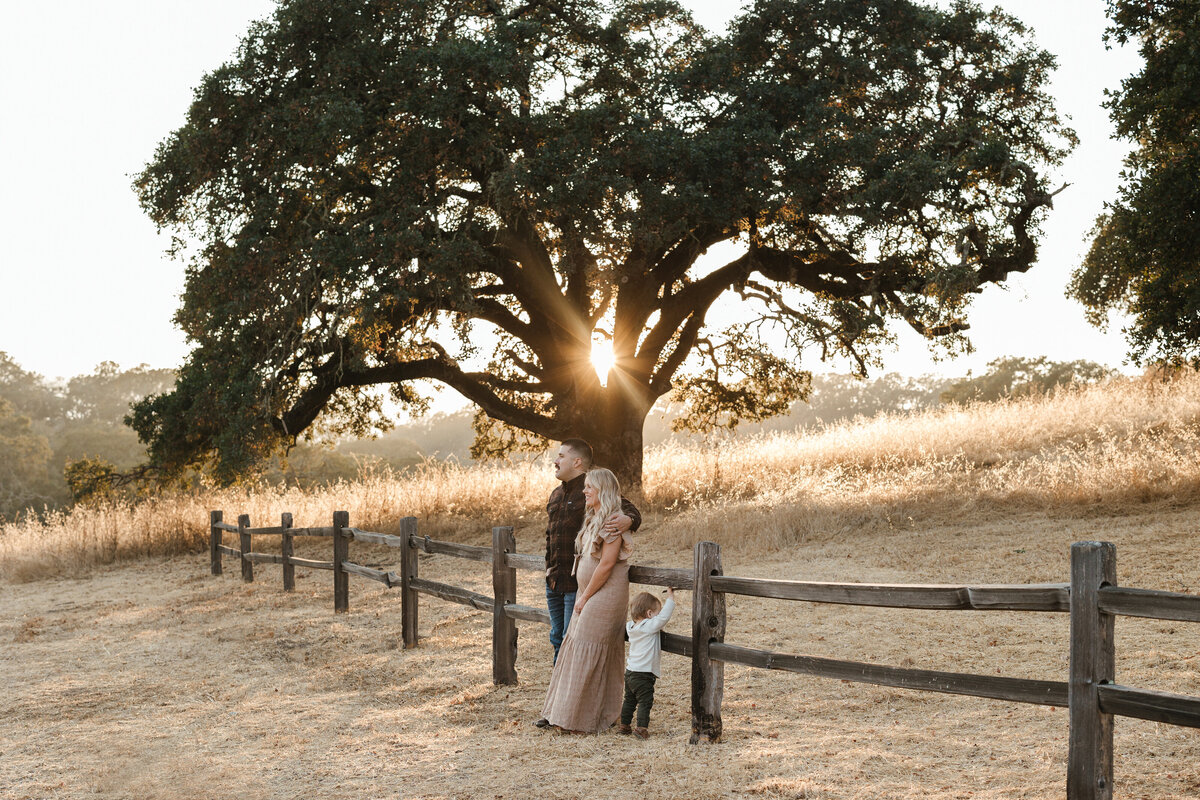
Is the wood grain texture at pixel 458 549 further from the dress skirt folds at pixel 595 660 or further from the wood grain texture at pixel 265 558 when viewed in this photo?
the wood grain texture at pixel 265 558

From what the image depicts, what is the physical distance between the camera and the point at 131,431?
52.8 metres

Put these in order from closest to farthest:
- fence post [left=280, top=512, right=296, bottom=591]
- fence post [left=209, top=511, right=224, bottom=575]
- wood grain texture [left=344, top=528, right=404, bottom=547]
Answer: wood grain texture [left=344, top=528, right=404, bottom=547]
fence post [left=280, top=512, right=296, bottom=591]
fence post [left=209, top=511, right=224, bottom=575]

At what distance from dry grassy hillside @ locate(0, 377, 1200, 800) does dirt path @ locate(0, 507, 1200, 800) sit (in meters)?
0.03

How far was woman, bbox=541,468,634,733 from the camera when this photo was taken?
639 centimetres

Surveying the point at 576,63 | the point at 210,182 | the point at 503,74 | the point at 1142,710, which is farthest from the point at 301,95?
the point at 1142,710

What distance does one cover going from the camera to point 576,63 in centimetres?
1670

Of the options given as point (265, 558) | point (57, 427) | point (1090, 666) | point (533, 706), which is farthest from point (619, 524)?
point (57, 427)

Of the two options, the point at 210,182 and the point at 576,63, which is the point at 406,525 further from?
the point at 576,63

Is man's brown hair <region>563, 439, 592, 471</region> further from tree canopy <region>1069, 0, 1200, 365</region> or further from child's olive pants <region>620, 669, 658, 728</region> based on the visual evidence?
tree canopy <region>1069, 0, 1200, 365</region>

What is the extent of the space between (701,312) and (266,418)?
797 cm

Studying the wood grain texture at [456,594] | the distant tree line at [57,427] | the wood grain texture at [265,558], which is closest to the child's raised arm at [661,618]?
the wood grain texture at [456,594]

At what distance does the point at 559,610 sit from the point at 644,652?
1.09 metres

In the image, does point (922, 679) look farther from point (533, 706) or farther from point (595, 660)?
point (533, 706)

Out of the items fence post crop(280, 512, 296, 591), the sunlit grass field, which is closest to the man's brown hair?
the sunlit grass field
